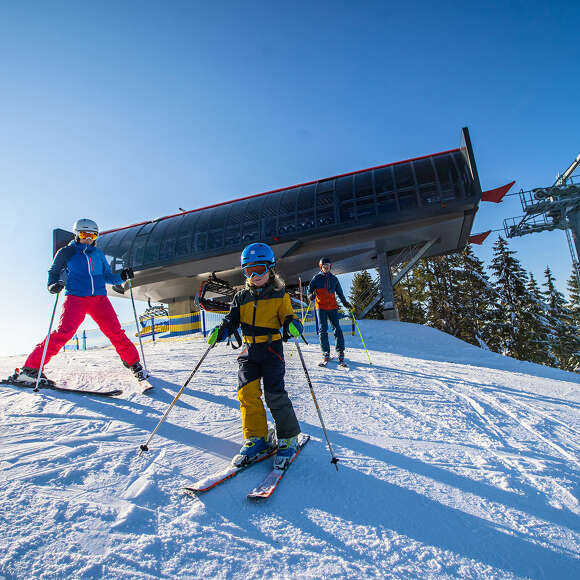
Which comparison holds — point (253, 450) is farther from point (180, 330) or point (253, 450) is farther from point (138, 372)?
point (180, 330)

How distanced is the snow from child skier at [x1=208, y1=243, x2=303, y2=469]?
8.2 inches

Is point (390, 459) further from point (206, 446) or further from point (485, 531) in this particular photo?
point (206, 446)

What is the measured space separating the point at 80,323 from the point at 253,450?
274 cm

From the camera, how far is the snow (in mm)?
1212

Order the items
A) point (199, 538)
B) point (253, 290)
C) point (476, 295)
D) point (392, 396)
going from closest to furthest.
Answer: point (199, 538), point (253, 290), point (392, 396), point (476, 295)

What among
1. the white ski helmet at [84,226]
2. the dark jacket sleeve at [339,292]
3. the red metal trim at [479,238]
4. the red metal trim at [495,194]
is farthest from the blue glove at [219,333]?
the red metal trim at [479,238]

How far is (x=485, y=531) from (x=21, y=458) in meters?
2.62

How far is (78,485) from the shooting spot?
171cm

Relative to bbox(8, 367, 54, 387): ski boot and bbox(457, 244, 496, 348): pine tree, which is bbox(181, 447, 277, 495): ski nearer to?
bbox(8, 367, 54, 387): ski boot

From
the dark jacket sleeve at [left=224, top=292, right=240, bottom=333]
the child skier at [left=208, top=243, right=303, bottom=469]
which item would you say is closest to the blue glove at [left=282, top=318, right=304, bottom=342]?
the child skier at [left=208, top=243, right=303, bottom=469]

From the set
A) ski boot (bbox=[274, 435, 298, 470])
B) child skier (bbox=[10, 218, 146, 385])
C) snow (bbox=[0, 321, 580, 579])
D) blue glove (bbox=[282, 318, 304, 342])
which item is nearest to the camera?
snow (bbox=[0, 321, 580, 579])

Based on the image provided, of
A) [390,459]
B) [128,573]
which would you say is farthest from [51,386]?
[390,459]

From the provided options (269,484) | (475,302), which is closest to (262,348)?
(269,484)

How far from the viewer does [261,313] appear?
232 cm
